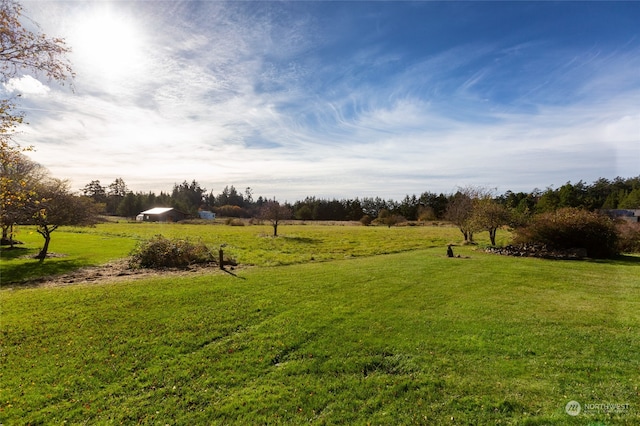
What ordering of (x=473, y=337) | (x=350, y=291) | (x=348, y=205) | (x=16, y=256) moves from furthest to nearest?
(x=348, y=205), (x=16, y=256), (x=350, y=291), (x=473, y=337)

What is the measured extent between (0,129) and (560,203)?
194 feet

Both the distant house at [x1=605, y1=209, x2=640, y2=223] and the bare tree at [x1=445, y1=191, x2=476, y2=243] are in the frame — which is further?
the bare tree at [x1=445, y1=191, x2=476, y2=243]

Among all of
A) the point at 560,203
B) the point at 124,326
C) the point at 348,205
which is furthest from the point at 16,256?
the point at 348,205

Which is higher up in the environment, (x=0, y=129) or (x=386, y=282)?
(x=0, y=129)

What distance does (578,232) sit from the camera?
797 inches

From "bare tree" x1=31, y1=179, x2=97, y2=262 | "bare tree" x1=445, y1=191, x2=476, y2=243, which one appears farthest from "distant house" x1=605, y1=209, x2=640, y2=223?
"bare tree" x1=31, y1=179, x2=97, y2=262

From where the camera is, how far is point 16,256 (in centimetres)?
2116

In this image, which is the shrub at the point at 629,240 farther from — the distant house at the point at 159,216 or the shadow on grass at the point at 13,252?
the distant house at the point at 159,216

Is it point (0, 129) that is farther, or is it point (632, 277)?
point (632, 277)

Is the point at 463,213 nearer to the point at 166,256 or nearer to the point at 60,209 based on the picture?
the point at 166,256

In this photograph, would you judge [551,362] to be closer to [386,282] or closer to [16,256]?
[386,282]

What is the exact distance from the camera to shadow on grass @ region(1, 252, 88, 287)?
14.5m

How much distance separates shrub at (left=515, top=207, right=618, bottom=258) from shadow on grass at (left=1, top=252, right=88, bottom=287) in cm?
2909

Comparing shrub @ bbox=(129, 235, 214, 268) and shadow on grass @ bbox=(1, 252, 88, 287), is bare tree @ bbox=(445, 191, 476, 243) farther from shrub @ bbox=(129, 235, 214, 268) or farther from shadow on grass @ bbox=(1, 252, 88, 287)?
shadow on grass @ bbox=(1, 252, 88, 287)
